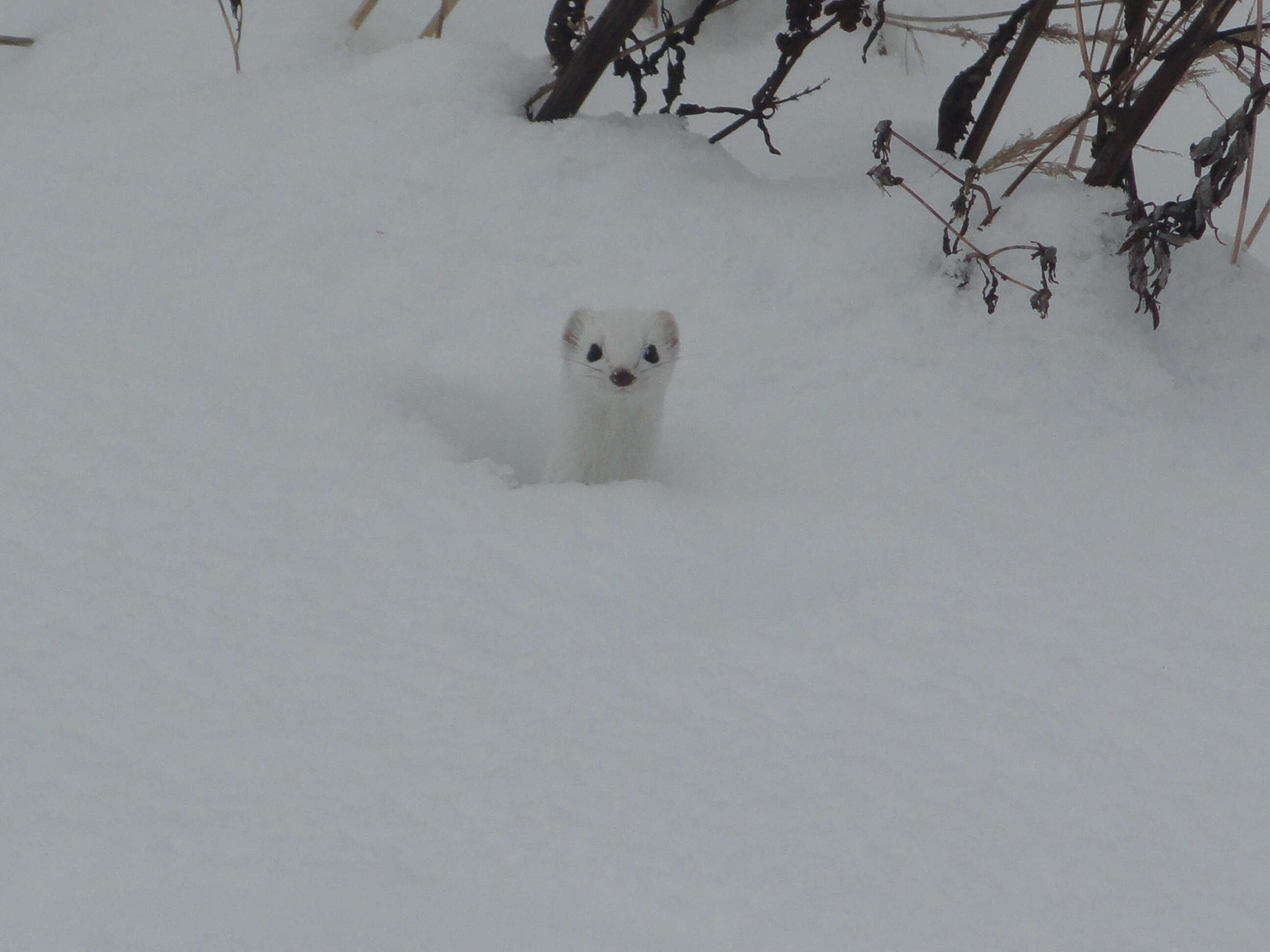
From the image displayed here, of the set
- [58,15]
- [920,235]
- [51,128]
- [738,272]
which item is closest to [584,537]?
[738,272]

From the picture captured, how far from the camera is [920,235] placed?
2.39 m

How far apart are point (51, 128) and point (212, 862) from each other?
2177mm

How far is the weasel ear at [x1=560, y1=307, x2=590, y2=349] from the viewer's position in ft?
7.27

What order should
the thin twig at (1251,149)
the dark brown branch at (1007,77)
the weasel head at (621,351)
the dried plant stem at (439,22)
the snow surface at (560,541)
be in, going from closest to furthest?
the snow surface at (560,541) < the thin twig at (1251,149) < the weasel head at (621,351) < the dark brown branch at (1007,77) < the dried plant stem at (439,22)

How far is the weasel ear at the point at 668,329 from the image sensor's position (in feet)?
7.17

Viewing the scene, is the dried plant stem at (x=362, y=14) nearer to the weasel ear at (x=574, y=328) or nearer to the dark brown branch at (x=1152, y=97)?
the weasel ear at (x=574, y=328)

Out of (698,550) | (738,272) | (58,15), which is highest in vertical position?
(58,15)

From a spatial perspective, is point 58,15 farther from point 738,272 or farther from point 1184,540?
point 1184,540

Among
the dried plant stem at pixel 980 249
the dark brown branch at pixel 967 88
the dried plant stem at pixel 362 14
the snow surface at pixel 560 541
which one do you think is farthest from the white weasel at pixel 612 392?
the dried plant stem at pixel 362 14

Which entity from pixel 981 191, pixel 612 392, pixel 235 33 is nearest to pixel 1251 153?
pixel 981 191

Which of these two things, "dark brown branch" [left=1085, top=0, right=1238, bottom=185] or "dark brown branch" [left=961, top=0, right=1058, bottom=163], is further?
"dark brown branch" [left=961, top=0, right=1058, bottom=163]

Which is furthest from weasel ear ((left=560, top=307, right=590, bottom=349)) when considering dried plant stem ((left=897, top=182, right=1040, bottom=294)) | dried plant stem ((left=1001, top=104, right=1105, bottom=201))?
dried plant stem ((left=1001, top=104, right=1105, bottom=201))

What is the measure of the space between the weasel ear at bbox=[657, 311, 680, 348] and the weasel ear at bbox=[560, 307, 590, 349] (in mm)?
150

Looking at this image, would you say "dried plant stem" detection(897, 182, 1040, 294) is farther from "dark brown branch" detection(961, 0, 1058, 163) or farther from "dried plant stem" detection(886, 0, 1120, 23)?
"dried plant stem" detection(886, 0, 1120, 23)
